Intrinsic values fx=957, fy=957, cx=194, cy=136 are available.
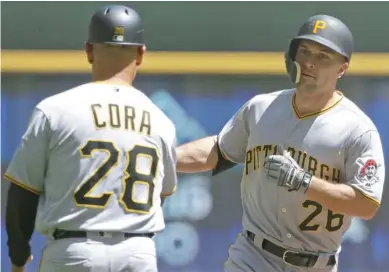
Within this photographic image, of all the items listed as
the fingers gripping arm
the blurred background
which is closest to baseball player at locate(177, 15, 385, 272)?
the fingers gripping arm

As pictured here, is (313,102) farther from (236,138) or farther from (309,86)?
(236,138)

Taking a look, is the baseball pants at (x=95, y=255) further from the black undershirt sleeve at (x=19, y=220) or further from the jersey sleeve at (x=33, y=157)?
the jersey sleeve at (x=33, y=157)

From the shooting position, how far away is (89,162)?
3.60 m


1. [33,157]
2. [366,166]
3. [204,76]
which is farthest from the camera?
[204,76]

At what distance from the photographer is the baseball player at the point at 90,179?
11.8ft

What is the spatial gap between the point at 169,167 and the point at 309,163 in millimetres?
688

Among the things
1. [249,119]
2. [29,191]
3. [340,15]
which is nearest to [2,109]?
[340,15]

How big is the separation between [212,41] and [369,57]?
1.22 meters

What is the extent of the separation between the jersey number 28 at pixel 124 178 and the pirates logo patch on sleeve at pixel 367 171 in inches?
36.6

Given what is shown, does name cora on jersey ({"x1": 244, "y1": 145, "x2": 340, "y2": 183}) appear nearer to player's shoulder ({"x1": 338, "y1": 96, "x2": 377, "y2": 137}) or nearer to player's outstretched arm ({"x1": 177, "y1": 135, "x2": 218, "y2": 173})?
player's shoulder ({"x1": 338, "y1": 96, "x2": 377, "y2": 137})

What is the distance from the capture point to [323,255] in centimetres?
429

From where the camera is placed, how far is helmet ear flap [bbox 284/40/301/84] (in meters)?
4.21

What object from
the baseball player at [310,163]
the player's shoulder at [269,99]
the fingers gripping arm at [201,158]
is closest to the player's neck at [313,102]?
the baseball player at [310,163]

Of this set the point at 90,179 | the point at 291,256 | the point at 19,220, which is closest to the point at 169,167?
the point at 90,179
